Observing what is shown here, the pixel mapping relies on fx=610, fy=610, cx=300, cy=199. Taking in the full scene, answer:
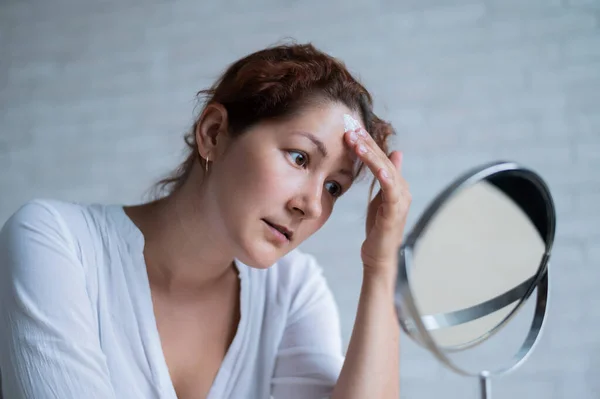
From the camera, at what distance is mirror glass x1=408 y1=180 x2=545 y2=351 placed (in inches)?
21.0

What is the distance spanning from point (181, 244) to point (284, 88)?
0.31 meters

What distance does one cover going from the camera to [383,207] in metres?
0.80

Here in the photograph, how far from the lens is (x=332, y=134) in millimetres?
826

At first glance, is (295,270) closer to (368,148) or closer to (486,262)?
(368,148)

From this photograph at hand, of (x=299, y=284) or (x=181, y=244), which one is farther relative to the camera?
(x=299, y=284)

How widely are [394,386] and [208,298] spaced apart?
343 millimetres

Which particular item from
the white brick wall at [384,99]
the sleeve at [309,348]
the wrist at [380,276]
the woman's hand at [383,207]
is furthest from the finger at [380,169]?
the white brick wall at [384,99]

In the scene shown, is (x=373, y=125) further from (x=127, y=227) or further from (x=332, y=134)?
(x=127, y=227)

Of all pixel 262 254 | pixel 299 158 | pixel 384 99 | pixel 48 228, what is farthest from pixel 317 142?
pixel 384 99

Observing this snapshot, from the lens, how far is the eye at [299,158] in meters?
0.82

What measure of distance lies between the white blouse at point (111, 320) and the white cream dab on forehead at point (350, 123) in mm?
341

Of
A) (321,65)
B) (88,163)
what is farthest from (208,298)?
(88,163)

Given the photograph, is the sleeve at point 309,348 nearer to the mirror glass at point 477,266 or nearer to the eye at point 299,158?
the eye at point 299,158

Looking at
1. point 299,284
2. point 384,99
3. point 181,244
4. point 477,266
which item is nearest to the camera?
point 477,266
